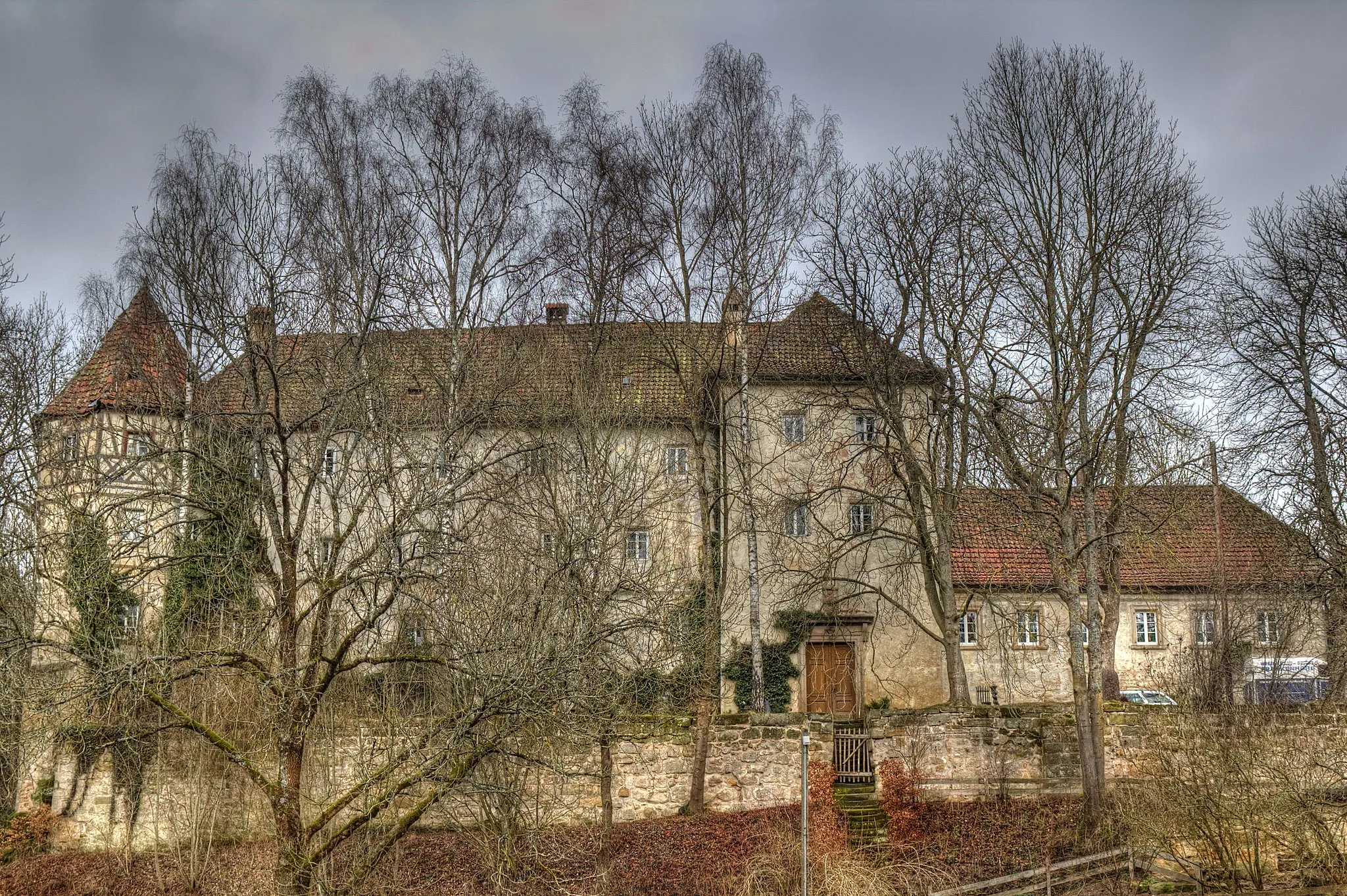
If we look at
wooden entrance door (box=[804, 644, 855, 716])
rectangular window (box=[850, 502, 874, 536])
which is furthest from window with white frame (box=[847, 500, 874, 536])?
wooden entrance door (box=[804, 644, 855, 716])

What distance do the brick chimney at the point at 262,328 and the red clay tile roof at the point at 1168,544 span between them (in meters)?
11.0

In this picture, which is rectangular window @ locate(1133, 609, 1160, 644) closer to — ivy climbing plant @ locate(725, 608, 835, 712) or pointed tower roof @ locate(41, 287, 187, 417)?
ivy climbing plant @ locate(725, 608, 835, 712)

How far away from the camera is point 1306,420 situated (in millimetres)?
17922

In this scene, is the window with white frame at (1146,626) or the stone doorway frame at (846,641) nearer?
the stone doorway frame at (846,641)


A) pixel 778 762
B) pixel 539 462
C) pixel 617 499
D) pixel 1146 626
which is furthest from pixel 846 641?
pixel 539 462

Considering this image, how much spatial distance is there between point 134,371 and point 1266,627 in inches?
1020

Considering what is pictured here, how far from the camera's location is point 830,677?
2280 centimetres

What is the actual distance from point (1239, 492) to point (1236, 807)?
9.35m

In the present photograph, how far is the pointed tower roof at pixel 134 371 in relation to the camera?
1836cm

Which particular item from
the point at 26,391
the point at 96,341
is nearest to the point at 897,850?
the point at 26,391

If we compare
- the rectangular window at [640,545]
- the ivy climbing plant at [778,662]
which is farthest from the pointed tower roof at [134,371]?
the ivy climbing plant at [778,662]

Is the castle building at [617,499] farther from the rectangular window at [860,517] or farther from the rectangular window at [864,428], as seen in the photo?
the rectangular window at [860,517]

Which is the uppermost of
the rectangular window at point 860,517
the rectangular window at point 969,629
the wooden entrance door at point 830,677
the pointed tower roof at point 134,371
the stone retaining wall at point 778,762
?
the pointed tower roof at point 134,371

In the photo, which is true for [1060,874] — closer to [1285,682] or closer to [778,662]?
[1285,682]
